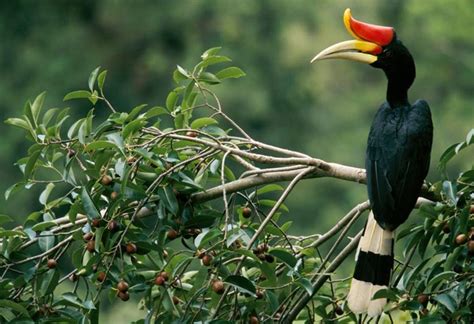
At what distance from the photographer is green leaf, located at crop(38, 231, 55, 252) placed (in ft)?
10.9

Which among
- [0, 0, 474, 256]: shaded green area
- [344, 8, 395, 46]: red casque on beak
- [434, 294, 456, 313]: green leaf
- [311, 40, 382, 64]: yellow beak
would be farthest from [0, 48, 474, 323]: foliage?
[0, 0, 474, 256]: shaded green area

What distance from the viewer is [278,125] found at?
22.4 meters

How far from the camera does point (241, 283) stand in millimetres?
3047

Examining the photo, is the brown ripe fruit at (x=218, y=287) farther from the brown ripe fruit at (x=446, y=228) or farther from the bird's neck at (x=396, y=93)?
the bird's neck at (x=396, y=93)

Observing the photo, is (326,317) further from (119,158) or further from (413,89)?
(413,89)

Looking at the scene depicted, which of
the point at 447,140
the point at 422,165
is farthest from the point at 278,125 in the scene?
the point at 422,165

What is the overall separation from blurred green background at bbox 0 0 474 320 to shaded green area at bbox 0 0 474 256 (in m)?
0.02

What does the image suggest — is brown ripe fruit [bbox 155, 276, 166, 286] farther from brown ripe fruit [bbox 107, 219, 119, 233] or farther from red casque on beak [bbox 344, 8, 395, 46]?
red casque on beak [bbox 344, 8, 395, 46]

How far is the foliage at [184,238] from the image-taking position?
10.3ft

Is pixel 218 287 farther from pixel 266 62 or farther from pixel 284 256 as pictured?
pixel 266 62

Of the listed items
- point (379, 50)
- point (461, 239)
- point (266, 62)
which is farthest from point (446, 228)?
point (266, 62)

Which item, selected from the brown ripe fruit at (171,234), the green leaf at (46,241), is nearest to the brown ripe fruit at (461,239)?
the brown ripe fruit at (171,234)

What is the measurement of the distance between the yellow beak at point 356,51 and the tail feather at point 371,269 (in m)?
0.51

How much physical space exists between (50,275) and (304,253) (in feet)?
2.16
